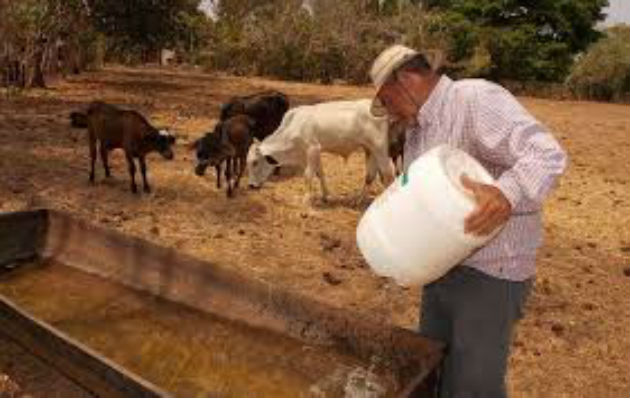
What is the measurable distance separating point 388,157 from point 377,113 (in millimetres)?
6657

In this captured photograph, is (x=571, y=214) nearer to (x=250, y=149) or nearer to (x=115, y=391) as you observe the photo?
(x=250, y=149)

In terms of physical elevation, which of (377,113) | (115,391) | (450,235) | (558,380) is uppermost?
(377,113)

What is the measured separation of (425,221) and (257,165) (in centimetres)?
823

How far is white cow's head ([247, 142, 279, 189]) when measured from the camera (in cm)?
1166

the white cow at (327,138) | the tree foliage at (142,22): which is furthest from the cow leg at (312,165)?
the tree foliage at (142,22)

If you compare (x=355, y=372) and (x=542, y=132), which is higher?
(x=542, y=132)

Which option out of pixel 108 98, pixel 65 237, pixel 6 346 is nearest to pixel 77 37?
pixel 108 98

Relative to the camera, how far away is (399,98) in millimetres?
3791

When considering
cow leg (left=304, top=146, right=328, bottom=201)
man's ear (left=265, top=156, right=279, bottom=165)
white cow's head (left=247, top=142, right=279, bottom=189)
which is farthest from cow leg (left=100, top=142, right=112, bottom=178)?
cow leg (left=304, top=146, right=328, bottom=201)

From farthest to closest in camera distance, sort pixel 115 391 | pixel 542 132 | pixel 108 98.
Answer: pixel 108 98 → pixel 115 391 → pixel 542 132

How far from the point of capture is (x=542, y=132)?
134 inches

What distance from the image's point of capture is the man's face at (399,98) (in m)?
3.74

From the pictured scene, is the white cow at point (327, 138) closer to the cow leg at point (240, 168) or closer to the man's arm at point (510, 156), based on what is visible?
the cow leg at point (240, 168)

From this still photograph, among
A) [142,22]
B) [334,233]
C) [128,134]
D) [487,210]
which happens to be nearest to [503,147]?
[487,210]
